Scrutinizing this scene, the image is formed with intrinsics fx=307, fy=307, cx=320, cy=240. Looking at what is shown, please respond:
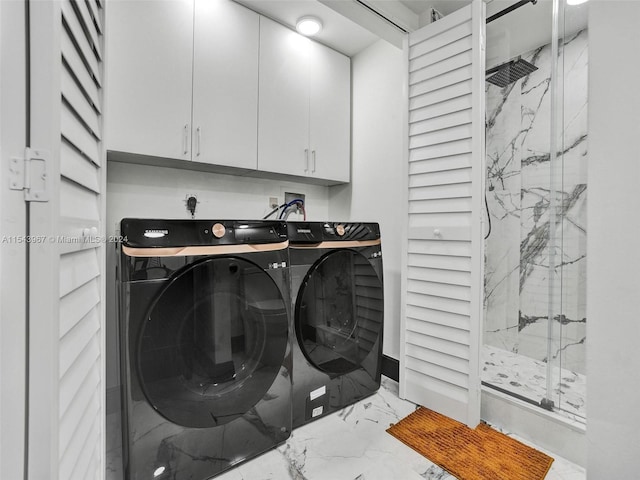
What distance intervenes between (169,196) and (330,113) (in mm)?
1212

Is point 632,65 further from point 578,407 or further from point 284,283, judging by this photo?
point 578,407

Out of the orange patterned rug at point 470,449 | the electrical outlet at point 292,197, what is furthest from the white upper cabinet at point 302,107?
the orange patterned rug at point 470,449

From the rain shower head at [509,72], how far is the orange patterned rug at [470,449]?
1874mm

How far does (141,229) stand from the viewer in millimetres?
1047

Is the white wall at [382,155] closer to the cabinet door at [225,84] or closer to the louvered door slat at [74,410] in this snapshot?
the cabinet door at [225,84]

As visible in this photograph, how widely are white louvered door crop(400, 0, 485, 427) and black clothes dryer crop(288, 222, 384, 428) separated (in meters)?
0.21

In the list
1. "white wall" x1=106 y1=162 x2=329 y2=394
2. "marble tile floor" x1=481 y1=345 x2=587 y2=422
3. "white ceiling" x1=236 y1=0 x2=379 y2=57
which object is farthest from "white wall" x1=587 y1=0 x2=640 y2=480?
"white wall" x1=106 y1=162 x2=329 y2=394

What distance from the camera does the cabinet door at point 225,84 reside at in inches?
64.0

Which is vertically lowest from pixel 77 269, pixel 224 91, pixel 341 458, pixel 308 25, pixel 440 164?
pixel 341 458

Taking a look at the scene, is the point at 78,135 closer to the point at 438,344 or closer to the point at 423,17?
the point at 438,344

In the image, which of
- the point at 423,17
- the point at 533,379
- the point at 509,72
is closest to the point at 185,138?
the point at 423,17

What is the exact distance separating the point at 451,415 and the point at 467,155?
53.0 inches

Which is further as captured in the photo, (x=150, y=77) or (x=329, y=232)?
(x=329, y=232)

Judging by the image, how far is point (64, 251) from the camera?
651 mm
